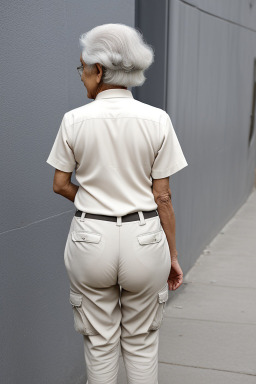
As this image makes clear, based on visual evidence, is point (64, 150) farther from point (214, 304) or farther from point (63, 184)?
point (214, 304)

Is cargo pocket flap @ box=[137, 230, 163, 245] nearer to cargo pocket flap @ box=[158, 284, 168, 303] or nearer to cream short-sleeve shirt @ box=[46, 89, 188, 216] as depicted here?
cream short-sleeve shirt @ box=[46, 89, 188, 216]

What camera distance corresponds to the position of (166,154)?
2.72 meters

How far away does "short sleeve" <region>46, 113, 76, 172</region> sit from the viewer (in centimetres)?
262

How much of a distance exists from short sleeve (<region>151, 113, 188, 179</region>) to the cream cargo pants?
0.70ft

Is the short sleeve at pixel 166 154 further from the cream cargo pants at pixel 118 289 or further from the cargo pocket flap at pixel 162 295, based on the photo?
the cargo pocket flap at pixel 162 295

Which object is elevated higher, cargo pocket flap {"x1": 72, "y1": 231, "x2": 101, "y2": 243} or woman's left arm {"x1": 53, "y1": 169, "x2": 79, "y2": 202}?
woman's left arm {"x1": 53, "y1": 169, "x2": 79, "y2": 202}

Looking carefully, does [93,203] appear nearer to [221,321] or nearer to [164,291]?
[164,291]

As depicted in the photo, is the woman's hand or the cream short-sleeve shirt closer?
the cream short-sleeve shirt

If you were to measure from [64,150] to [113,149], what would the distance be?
224 millimetres

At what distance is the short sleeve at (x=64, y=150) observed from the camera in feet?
8.61

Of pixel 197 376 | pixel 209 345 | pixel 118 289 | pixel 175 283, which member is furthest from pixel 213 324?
pixel 118 289

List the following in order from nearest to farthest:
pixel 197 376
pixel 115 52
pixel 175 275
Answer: pixel 115 52
pixel 175 275
pixel 197 376

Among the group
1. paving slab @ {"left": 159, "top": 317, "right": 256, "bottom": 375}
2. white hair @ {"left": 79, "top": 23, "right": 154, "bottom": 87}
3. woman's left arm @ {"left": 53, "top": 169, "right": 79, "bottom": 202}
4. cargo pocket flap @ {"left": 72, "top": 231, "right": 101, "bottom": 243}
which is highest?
white hair @ {"left": 79, "top": 23, "right": 154, "bottom": 87}

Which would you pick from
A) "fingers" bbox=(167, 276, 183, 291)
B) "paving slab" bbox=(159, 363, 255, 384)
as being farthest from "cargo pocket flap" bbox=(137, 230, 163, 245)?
"paving slab" bbox=(159, 363, 255, 384)
